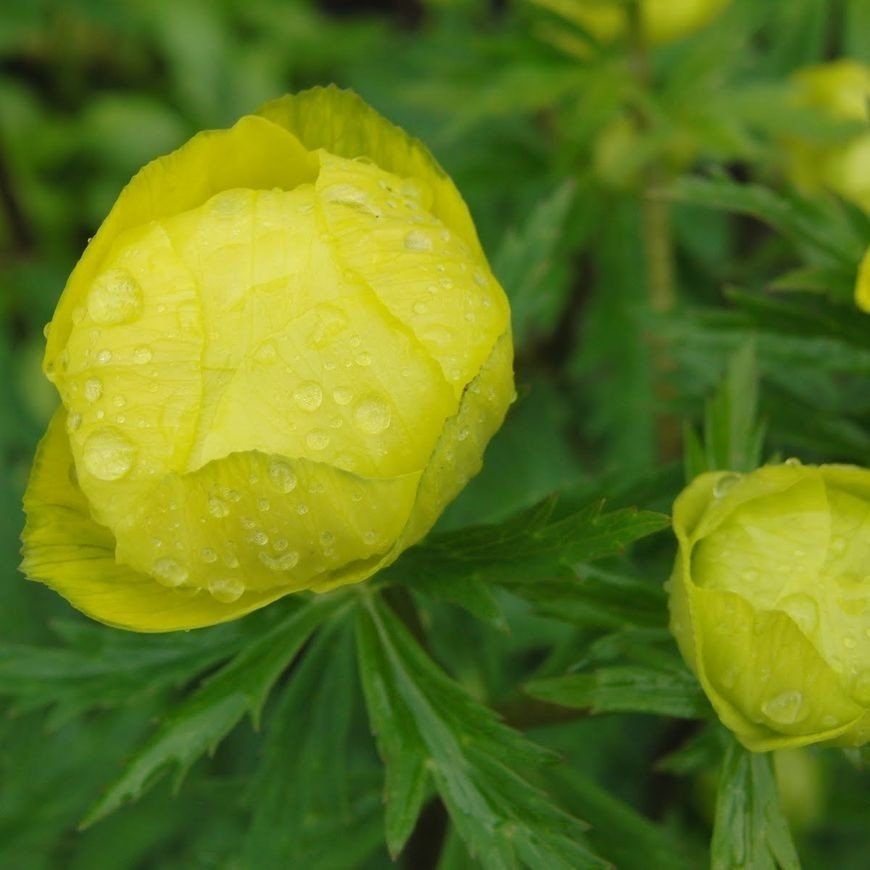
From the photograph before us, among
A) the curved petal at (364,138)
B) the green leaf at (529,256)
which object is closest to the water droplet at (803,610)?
the curved petal at (364,138)

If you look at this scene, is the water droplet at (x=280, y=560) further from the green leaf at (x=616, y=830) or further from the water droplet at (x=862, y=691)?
the green leaf at (x=616, y=830)

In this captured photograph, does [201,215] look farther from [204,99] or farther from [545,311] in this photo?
[204,99]

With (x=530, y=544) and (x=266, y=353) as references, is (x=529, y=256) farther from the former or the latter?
(x=266, y=353)

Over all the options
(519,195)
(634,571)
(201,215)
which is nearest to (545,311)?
(519,195)

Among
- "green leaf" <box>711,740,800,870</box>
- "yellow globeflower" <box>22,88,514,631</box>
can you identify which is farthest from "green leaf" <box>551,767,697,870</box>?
"yellow globeflower" <box>22,88,514,631</box>

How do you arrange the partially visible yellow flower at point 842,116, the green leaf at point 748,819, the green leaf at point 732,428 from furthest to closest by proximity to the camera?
the partially visible yellow flower at point 842,116
the green leaf at point 732,428
the green leaf at point 748,819

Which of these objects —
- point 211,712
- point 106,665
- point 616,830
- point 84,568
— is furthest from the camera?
point 616,830

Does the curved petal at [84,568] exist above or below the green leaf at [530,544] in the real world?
above

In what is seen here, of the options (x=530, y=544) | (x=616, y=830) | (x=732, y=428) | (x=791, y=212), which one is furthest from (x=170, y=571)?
(x=791, y=212)
